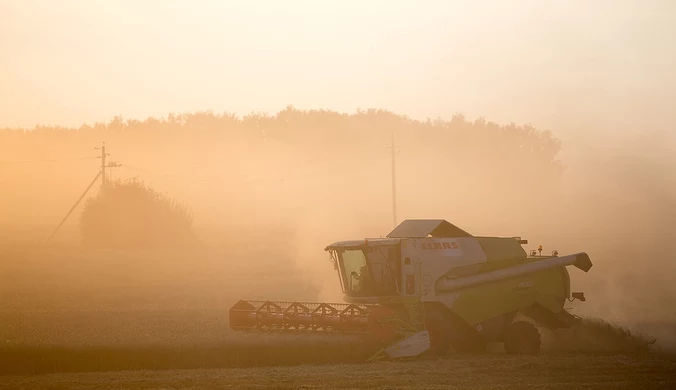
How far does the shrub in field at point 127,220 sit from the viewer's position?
64938 mm

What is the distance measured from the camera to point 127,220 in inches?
2562

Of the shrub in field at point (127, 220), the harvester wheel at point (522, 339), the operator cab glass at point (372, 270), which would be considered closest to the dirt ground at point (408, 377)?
the harvester wheel at point (522, 339)

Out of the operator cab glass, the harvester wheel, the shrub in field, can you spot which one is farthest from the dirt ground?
the shrub in field

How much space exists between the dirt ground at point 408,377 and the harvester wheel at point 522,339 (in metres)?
2.30

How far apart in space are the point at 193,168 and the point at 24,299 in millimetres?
58406

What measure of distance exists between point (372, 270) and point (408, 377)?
6086 millimetres

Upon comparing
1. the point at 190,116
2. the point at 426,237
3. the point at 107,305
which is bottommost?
the point at 107,305

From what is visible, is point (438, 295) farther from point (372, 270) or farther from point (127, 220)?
point (127, 220)

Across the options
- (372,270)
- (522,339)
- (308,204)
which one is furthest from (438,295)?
(308,204)

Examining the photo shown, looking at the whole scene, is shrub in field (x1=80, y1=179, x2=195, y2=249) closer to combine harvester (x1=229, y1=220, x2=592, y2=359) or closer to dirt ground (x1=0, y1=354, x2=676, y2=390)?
combine harvester (x1=229, y1=220, x2=592, y2=359)

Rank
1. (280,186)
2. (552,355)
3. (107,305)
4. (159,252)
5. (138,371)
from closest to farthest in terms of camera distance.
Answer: (138,371), (552,355), (107,305), (159,252), (280,186)

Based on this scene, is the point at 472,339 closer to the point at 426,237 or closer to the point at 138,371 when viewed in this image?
the point at 426,237

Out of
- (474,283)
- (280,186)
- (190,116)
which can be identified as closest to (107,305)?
(474,283)

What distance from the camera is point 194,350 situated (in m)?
22.8
